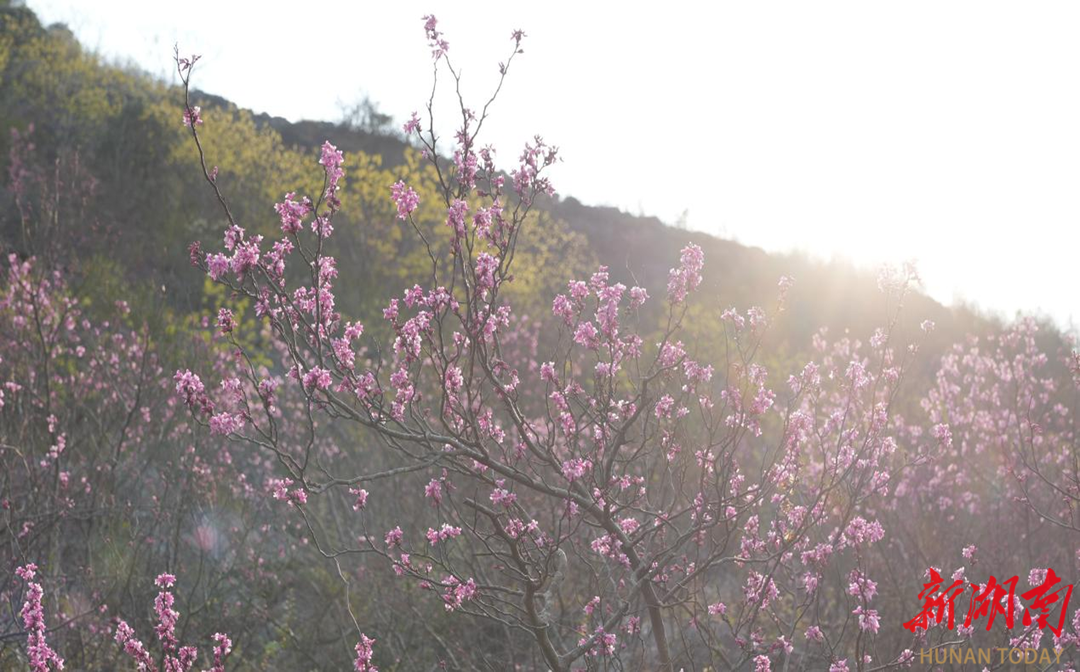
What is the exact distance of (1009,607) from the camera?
463cm

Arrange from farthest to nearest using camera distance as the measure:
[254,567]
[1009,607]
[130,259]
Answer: [130,259] → [254,567] → [1009,607]

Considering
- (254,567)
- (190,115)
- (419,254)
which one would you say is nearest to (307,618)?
(254,567)

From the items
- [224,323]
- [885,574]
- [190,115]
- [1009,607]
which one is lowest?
[885,574]

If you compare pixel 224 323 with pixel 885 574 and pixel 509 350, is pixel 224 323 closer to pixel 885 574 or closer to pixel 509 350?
pixel 885 574

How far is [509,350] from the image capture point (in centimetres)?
1186

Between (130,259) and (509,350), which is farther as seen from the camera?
(130,259)

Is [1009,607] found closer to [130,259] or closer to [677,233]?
[130,259]

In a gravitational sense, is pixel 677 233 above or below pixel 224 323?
above

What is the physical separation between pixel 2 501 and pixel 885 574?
7270 millimetres

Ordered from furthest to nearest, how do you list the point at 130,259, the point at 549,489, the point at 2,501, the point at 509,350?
the point at 130,259 → the point at 509,350 → the point at 2,501 → the point at 549,489

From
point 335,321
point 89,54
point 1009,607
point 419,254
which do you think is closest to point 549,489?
point 335,321

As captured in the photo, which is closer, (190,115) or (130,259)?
(190,115)

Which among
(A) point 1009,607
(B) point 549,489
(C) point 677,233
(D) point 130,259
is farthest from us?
(C) point 677,233

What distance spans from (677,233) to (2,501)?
1419 inches
